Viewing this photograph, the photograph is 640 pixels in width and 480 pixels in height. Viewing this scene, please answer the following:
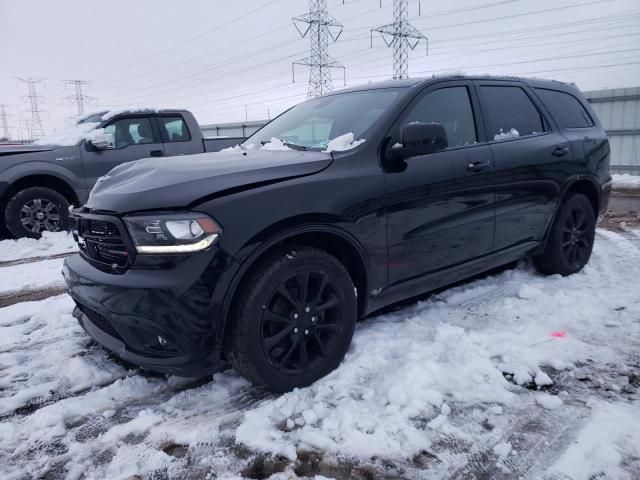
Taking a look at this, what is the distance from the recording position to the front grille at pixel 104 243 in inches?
96.8

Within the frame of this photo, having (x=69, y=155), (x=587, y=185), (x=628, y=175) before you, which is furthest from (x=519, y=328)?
(x=628, y=175)

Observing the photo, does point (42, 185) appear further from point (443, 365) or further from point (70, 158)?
point (443, 365)

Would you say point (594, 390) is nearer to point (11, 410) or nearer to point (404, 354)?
point (404, 354)

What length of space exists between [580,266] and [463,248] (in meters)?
2.01

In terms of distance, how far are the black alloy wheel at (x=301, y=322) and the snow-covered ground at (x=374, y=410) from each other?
188mm

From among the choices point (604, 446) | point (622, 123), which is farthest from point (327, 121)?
point (622, 123)

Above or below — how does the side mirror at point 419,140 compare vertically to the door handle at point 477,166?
above

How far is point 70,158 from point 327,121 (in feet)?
16.6

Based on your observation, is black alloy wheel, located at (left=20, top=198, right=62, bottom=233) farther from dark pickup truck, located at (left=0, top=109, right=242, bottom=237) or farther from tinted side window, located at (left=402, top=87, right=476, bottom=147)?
tinted side window, located at (left=402, top=87, right=476, bottom=147)

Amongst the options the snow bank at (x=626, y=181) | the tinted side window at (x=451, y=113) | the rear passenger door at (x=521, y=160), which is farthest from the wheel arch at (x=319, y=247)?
the snow bank at (x=626, y=181)

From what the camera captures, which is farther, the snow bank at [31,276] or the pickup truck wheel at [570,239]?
the snow bank at [31,276]

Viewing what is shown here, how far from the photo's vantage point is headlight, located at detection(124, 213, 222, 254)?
7.55ft

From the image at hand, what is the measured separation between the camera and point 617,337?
3.29 meters

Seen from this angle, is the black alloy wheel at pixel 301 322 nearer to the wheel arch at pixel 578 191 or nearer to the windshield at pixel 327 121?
the windshield at pixel 327 121
